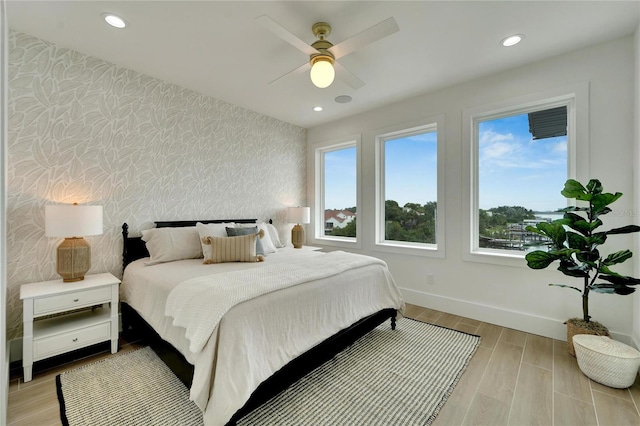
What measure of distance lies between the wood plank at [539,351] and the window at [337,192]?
241 centimetres

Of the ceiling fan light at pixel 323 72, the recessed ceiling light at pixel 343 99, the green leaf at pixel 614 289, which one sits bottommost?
the green leaf at pixel 614 289

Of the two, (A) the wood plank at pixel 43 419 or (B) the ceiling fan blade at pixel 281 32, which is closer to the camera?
(A) the wood plank at pixel 43 419

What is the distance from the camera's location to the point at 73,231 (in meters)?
2.19

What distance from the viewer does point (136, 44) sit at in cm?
246

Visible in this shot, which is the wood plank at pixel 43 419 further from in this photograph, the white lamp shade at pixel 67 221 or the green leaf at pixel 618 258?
the green leaf at pixel 618 258

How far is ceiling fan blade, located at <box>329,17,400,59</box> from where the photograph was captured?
5.87ft

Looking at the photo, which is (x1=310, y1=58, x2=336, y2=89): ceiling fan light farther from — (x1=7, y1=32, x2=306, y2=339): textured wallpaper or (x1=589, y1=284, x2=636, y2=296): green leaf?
(x1=589, y1=284, x2=636, y2=296): green leaf

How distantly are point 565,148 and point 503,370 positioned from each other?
2.23 metres

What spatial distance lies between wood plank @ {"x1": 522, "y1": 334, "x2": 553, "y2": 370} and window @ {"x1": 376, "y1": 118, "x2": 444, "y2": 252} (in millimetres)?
1282

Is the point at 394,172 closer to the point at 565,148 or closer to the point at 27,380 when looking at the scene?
the point at 565,148

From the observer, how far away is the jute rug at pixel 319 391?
66.4 inches

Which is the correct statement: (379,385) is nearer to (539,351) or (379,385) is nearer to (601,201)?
(539,351)

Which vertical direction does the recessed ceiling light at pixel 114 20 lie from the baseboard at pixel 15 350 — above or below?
above

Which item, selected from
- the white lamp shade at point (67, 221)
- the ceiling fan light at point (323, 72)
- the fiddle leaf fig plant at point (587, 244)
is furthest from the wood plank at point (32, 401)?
the fiddle leaf fig plant at point (587, 244)
